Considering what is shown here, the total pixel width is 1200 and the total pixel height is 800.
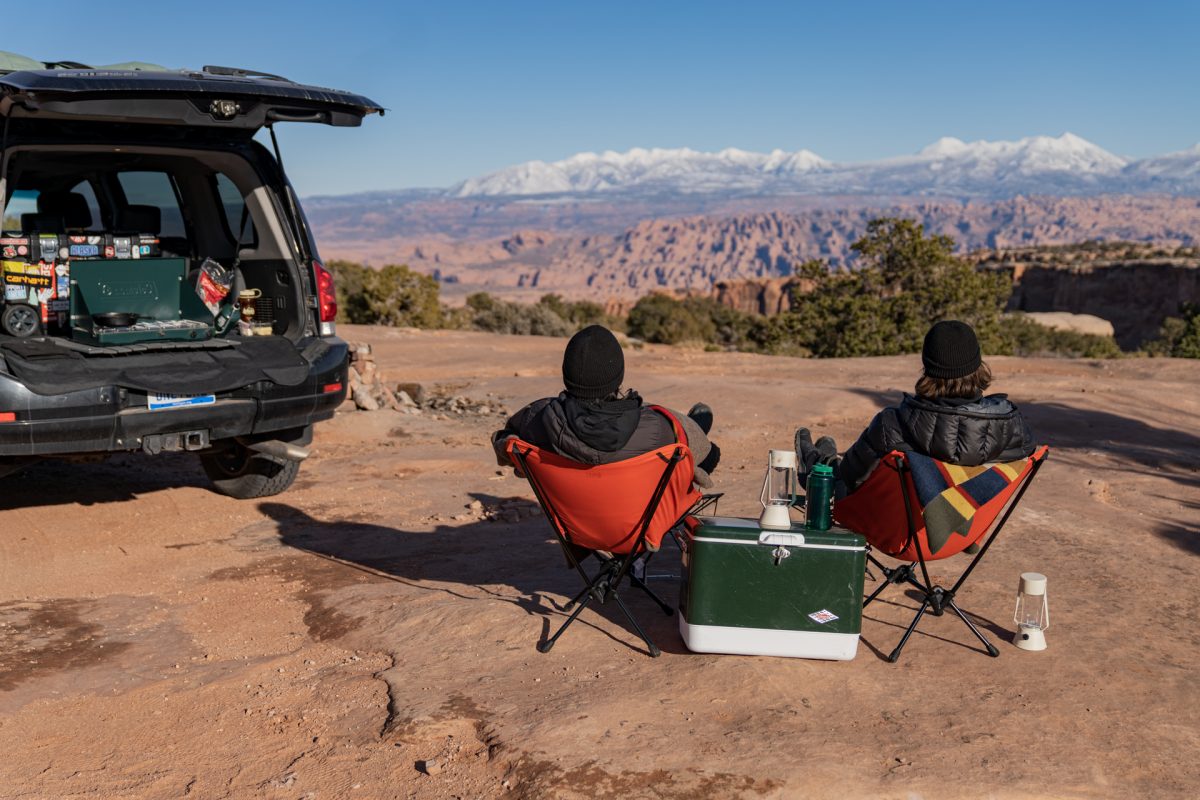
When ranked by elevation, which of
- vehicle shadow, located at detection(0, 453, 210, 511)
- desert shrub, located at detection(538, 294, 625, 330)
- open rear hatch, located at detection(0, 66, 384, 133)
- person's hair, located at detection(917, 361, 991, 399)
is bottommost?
desert shrub, located at detection(538, 294, 625, 330)

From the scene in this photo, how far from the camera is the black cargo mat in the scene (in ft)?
18.4

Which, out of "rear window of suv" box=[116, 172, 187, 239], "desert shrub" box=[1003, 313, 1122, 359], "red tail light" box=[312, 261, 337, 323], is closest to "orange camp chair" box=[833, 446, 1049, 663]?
"red tail light" box=[312, 261, 337, 323]

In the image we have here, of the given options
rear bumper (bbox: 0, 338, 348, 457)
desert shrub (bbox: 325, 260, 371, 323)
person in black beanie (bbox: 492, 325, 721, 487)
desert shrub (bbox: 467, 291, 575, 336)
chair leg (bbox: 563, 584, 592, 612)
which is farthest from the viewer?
desert shrub (bbox: 467, 291, 575, 336)

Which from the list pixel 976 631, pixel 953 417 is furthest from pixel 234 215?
pixel 976 631

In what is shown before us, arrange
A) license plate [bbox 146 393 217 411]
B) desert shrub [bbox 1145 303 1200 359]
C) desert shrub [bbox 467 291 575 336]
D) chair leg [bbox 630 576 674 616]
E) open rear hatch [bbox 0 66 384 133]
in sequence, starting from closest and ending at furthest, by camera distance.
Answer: chair leg [bbox 630 576 674 616] < open rear hatch [bbox 0 66 384 133] < license plate [bbox 146 393 217 411] < desert shrub [bbox 1145 303 1200 359] < desert shrub [bbox 467 291 575 336]

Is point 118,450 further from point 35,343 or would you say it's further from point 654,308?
point 654,308

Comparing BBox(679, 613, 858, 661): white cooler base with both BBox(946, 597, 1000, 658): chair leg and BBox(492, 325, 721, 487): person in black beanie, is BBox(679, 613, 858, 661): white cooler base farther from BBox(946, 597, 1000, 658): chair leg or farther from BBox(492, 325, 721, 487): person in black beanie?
BBox(492, 325, 721, 487): person in black beanie

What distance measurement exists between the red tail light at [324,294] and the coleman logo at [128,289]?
89cm

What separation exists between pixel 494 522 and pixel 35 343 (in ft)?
8.81

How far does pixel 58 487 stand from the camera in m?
7.64

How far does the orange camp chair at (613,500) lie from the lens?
4473 millimetres

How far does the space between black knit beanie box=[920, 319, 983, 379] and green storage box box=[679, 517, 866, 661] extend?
779mm

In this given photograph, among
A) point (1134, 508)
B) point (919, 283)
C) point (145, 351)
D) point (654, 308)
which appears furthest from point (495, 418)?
point (654, 308)

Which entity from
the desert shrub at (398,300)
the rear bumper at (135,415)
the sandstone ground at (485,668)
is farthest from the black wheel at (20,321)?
the desert shrub at (398,300)
